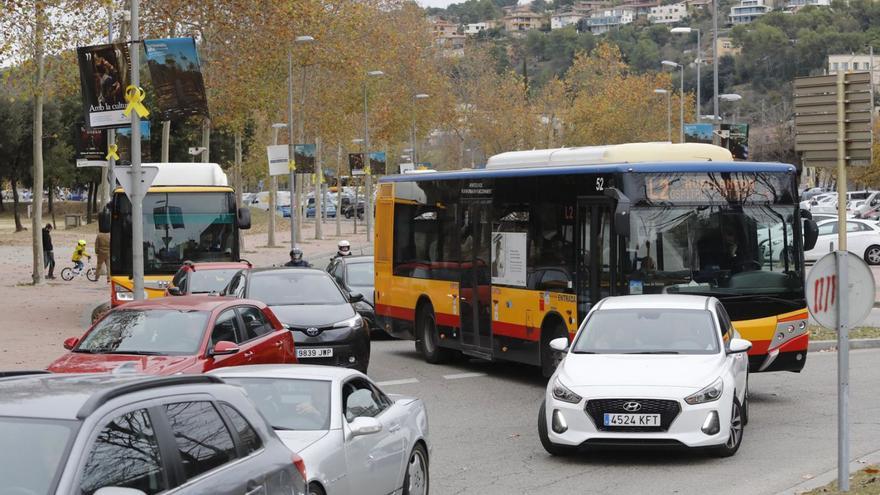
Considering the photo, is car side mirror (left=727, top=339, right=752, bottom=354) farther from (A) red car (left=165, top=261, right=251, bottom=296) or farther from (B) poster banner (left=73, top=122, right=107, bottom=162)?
(B) poster banner (left=73, top=122, right=107, bottom=162)

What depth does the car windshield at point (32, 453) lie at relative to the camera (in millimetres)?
4930

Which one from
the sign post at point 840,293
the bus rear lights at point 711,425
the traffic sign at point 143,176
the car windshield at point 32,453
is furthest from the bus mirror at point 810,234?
the car windshield at point 32,453

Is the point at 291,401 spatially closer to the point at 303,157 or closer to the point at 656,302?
the point at 656,302

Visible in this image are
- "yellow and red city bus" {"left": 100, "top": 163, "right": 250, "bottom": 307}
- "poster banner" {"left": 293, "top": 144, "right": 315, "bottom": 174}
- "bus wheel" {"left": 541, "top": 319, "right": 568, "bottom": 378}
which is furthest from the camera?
"poster banner" {"left": 293, "top": 144, "right": 315, "bottom": 174}

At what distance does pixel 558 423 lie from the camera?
12.6 meters

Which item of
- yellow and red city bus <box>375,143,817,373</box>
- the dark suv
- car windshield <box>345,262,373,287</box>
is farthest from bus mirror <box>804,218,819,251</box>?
car windshield <box>345,262,373,287</box>

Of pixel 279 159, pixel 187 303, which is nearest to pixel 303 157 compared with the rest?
pixel 279 159

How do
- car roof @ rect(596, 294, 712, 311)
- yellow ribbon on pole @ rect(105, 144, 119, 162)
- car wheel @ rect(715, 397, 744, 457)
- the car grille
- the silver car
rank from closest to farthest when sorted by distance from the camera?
the silver car < the car grille < car wheel @ rect(715, 397, 744, 457) < car roof @ rect(596, 294, 712, 311) < yellow ribbon on pole @ rect(105, 144, 119, 162)

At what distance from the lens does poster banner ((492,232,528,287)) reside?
1881 cm

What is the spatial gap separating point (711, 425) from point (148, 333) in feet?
18.5

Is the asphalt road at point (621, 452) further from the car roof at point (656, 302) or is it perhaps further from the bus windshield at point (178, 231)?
the bus windshield at point (178, 231)

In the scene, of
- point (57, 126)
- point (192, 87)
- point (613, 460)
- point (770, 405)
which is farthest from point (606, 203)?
point (57, 126)

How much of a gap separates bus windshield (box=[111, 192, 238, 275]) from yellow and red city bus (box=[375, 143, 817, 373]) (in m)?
8.01

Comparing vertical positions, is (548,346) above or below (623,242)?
below
